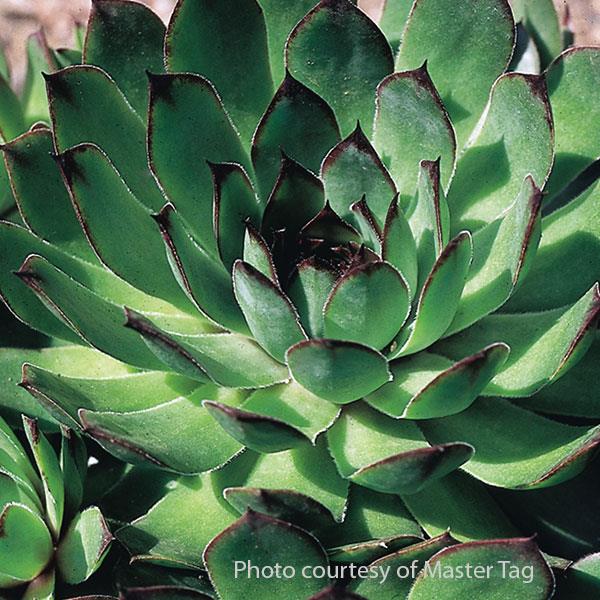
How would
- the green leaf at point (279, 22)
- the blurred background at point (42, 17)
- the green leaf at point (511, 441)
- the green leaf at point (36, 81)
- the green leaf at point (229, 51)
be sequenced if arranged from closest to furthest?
the green leaf at point (511, 441), the green leaf at point (229, 51), the green leaf at point (279, 22), the green leaf at point (36, 81), the blurred background at point (42, 17)

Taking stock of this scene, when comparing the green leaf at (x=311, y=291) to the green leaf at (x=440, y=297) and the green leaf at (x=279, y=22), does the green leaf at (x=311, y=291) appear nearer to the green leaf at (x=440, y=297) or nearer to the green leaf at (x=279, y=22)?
the green leaf at (x=440, y=297)

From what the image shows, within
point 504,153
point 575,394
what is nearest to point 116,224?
point 504,153

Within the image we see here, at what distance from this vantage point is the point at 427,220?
3.97ft

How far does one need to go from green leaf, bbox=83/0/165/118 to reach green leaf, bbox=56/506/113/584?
608 millimetres

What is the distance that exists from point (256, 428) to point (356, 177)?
0.42 metres

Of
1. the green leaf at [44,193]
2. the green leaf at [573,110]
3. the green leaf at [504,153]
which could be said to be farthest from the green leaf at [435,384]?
the green leaf at [44,193]

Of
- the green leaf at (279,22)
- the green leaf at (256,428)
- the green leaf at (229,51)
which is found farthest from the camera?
the green leaf at (279,22)

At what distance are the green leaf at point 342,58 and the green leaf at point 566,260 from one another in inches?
12.2

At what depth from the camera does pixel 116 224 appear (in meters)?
1.22

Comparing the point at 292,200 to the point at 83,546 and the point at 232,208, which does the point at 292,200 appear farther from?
the point at 83,546

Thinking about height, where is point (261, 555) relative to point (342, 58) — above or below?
below

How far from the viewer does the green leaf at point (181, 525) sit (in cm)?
110

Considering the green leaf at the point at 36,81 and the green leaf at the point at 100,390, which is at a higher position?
the green leaf at the point at 36,81

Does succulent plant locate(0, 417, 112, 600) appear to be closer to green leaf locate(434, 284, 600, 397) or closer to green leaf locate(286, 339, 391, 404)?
green leaf locate(286, 339, 391, 404)
